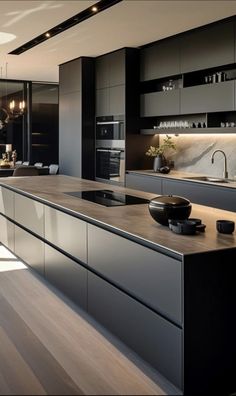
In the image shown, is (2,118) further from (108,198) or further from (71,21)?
(108,198)

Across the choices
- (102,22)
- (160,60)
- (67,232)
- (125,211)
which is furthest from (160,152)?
(125,211)

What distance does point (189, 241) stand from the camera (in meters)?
2.54

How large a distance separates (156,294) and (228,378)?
0.56 meters

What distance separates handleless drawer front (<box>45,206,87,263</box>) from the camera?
3.52m

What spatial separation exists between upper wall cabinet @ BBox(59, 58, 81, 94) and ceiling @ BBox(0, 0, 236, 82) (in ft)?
0.97

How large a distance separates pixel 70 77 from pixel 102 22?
2827mm

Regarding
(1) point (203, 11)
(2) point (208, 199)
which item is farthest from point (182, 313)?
(1) point (203, 11)

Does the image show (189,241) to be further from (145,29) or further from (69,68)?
(69,68)

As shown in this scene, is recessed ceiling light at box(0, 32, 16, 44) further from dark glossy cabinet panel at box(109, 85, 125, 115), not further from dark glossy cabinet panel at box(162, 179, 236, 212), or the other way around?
dark glossy cabinet panel at box(162, 179, 236, 212)

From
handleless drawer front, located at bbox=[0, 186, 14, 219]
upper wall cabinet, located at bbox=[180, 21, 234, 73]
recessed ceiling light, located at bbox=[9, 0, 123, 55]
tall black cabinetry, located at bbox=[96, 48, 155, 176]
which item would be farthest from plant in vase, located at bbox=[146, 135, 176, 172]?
handleless drawer front, located at bbox=[0, 186, 14, 219]

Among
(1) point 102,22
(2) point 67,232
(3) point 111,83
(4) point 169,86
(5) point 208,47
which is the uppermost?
(1) point 102,22

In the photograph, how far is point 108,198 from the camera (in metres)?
4.16

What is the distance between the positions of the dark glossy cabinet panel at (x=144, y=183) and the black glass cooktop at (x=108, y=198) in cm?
180

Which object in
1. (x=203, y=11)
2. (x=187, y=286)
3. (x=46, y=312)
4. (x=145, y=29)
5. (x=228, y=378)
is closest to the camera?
(x=187, y=286)
